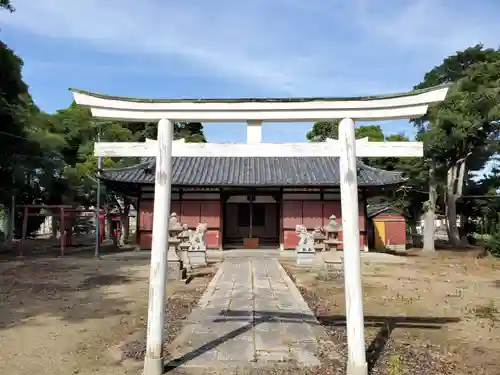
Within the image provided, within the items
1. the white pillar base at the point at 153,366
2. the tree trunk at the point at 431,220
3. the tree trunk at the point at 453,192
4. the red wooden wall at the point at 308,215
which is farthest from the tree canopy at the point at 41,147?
the tree trunk at the point at 453,192

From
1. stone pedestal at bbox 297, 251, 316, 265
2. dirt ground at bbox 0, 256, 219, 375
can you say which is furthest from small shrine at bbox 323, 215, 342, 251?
dirt ground at bbox 0, 256, 219, 375

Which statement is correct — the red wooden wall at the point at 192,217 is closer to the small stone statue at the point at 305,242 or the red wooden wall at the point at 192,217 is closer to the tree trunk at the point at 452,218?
the small stone statue at the point at 305,242

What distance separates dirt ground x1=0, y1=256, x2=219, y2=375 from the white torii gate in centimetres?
120

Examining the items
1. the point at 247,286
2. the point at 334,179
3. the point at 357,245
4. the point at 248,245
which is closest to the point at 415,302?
the point at 247,286

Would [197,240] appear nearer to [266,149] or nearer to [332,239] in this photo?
[332,239]

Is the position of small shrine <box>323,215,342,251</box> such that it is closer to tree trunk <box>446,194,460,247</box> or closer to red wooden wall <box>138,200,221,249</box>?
red wooden wall <box>138,200,221,249</box>

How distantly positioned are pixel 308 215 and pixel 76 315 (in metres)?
13.8

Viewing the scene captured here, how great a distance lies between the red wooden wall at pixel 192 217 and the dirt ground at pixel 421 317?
6890 mm

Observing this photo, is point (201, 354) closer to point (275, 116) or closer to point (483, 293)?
point (275, 116)

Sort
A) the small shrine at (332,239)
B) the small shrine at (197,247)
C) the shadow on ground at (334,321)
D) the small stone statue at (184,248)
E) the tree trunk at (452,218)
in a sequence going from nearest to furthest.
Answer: the shadow on ground at (334,321) → the small shrine at (332,239) → the small stone statue at (184,248) → the small shrine at (197,247) → the tree trunk at (452,218)

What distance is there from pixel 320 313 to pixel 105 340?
354 cm

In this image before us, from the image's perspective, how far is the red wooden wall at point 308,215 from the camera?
19.3 metres

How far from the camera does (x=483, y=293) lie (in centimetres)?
929

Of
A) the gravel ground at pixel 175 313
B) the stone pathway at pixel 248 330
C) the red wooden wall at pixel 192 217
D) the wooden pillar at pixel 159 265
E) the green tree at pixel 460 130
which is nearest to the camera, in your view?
the wooden pillar at pixel 159 265
